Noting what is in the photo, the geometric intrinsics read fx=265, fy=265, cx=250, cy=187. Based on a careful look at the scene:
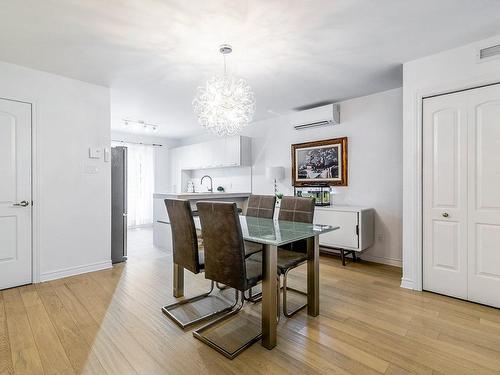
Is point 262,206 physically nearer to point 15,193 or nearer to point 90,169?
point 90,169

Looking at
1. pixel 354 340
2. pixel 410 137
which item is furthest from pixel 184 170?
pixel 354 340

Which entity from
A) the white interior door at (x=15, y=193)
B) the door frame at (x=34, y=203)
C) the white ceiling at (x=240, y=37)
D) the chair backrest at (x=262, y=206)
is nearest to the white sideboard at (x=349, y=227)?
the chair backrest at (x=262, y=206)

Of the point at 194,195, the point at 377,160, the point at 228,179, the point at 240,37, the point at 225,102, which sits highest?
the point at 240,37

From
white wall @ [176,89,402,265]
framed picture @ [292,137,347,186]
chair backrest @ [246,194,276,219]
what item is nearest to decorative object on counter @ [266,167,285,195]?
framed picture @ [292,137,347,186]

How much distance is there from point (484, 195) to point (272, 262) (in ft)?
7.12

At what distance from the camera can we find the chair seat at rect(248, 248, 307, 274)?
220 centimetres

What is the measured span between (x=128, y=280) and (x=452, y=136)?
152 inches

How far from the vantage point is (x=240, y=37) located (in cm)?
237

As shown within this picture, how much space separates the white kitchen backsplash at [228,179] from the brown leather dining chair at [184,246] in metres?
3.21

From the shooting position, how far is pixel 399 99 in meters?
3.62

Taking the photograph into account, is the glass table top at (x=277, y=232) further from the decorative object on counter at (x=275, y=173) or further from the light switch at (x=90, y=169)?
the light switch at (x=90, y=169)

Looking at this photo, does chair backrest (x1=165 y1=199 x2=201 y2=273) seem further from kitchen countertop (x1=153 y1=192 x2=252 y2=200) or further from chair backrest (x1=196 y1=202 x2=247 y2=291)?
kitchen countertop (x1=153 y1=192 x2=252 y2=200)

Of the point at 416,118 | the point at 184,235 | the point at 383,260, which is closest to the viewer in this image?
the point at 184,235

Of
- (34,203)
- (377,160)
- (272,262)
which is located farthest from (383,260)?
(34,203)
